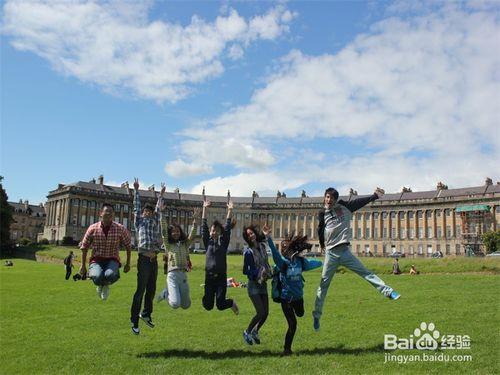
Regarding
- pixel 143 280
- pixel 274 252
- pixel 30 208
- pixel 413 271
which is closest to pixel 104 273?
pixel 143 280

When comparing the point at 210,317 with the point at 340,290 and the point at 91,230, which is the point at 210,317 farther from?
the point at 340,290

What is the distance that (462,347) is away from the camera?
11.0m

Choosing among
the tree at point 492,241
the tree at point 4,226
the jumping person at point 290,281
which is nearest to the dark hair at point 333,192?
the jumping person at point 290,281

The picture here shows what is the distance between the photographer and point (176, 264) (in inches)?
454

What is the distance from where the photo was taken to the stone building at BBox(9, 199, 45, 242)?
14488 cm

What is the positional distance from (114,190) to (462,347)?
126 metres

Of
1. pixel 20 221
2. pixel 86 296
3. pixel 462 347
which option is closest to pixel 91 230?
pixel 462 347

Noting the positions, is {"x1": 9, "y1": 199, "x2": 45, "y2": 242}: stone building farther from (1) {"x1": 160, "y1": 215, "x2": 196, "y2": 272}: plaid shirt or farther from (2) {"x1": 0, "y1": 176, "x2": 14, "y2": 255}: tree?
(1) {"x1": 160, "y1": 215, "x2": 196, "y2": 272}: plaid shirt

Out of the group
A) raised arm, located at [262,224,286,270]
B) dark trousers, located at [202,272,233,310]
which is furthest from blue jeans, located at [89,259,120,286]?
raised arm, located at [262,224,286,270]

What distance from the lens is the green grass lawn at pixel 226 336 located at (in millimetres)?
10195

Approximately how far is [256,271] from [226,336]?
3484 millimetres

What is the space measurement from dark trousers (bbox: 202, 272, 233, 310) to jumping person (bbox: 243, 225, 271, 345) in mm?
759

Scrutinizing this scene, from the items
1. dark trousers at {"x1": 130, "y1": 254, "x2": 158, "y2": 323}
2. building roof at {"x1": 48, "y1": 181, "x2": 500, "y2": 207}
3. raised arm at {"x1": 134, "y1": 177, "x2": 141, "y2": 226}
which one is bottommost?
dark trousers at {"x1": 130, "y1": 254, "x2": 158, "y2": 323}

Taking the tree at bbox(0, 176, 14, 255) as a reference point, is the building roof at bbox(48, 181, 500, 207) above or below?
above
